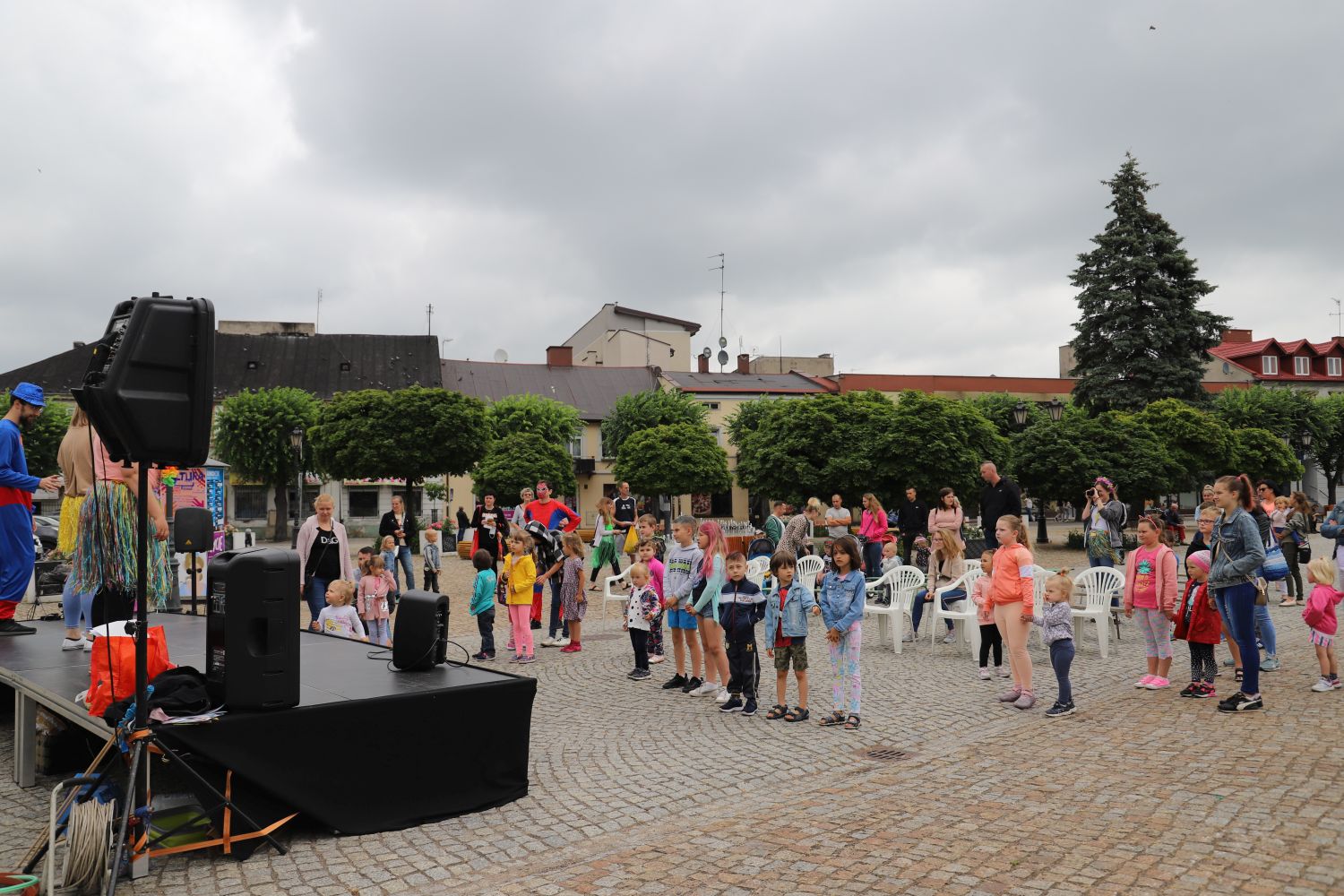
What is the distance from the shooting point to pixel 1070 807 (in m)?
5.59

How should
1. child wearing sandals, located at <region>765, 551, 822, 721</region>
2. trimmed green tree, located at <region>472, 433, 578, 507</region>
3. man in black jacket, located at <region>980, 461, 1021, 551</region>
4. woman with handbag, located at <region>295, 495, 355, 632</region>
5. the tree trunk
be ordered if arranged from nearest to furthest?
child wearing sandals, located at <region>765, 551, 822, 721</region>
woman with handbag, located at <region>295, 495, 355, 632</region>
man in black jacket, located at <region>980, 461, 1021, 551</region>
trimmed green tree, located at <region>472, 433, 578, 507</region>
the tree trunk

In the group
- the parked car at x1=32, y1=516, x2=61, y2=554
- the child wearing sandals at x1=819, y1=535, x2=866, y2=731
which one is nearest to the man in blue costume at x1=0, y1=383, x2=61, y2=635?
the child wearing sandals at x1=819, y1=535, x2=866, y2=731

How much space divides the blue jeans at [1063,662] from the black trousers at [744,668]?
2.46m

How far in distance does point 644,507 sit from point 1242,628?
43.6m

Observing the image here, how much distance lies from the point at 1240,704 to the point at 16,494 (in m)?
9.66

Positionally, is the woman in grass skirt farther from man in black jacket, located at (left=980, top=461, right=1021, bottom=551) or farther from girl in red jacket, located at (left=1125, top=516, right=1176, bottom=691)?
man in black jacket, located at (left=980, top=461, right=1021, bottom=551)

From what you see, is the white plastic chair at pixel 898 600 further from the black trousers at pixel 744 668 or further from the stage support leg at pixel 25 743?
the stage support leg at pixel 25 743

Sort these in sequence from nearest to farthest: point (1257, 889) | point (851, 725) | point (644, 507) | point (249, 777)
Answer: point (1257, 889) → point (249, 777) → point (851, 725) → point (644, 507)

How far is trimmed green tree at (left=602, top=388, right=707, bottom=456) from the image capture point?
5141 centimetres

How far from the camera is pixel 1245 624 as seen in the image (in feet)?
25.6

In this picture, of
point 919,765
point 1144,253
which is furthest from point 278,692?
point 1144,253

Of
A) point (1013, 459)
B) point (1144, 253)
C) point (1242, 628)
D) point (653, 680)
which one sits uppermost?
point (1144, 253)

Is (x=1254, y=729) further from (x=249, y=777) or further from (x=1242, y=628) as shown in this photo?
(x=249, y=777)

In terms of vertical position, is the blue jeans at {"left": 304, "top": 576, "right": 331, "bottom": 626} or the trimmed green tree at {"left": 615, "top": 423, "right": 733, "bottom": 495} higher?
the trimmed green tree at {"left": 615, "top": 423, "right": 733, "bottom": 495}
